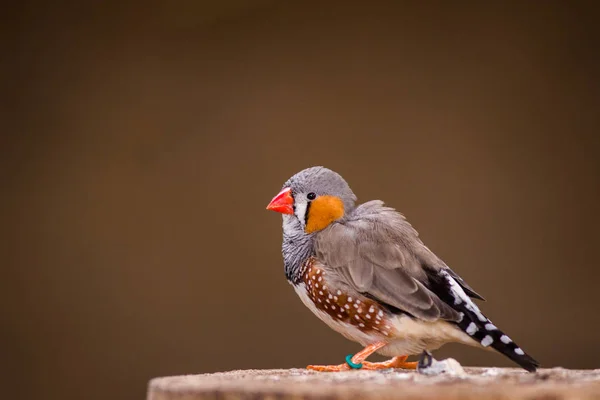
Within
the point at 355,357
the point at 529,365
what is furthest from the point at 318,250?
the point at 529,365

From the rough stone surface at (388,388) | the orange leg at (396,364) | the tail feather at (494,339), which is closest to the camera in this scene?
Result: the rough stone surface at (388,388)

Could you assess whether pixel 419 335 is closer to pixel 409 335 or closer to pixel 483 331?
pixel 409 335

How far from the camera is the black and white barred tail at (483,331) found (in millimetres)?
1443

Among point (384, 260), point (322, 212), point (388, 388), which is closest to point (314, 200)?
point (322, 212)

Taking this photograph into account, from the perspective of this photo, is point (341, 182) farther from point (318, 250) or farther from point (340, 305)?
point (340, 305)

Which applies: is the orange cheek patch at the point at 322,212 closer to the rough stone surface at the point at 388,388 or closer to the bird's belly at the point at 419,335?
the bird's belly at the point at 419,335

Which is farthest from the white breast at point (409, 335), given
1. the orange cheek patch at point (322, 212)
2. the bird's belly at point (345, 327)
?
the orange cheek patch at point (322, 212)

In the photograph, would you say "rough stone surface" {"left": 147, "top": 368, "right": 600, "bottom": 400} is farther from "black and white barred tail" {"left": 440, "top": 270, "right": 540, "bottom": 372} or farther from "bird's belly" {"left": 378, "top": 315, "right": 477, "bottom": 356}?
"bird's belly" {"left": 378, "top": 315, "right": 477, "bottom": 356}

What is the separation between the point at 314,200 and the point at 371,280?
0.26m

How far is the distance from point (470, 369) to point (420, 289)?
215 millimetres

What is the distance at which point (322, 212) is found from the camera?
179 centimetres

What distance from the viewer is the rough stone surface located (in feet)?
3.62

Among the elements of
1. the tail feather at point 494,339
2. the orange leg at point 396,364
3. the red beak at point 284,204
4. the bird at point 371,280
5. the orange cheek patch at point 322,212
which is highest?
the red beak at point 284,204

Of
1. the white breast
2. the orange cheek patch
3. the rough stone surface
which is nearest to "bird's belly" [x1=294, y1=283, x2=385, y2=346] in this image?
the white breast
